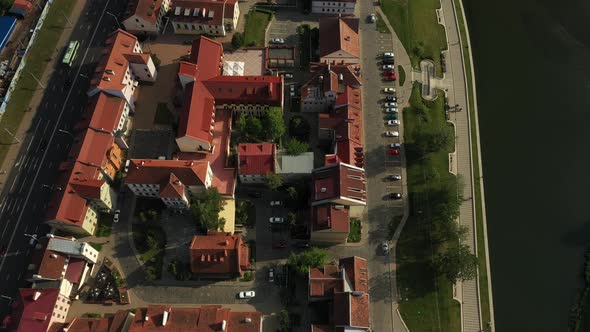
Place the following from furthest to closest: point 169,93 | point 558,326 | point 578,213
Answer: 1. point 169,93
2. point 578,213
3. point 558,326

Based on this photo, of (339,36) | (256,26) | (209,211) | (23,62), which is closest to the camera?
(209,211)

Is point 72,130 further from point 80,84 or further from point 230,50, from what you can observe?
point 230,50

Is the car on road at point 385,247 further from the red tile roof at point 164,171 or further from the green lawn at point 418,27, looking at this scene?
the green lawn at point 418,27

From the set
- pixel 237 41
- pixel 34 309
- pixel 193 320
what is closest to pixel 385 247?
pixel 193 320

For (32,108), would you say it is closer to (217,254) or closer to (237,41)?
(237,41)

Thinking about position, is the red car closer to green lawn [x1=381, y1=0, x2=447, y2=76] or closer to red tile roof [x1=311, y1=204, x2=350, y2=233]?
red tile roof [x1=311, y1=204, x2=350, y2=233]

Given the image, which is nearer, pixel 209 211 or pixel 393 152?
pixel 209 211

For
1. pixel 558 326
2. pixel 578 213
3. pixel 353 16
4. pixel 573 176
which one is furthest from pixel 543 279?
pixel 353 16

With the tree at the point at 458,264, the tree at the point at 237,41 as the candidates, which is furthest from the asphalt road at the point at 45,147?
the tree at the point at 458,264
